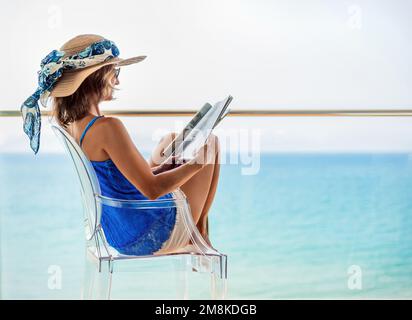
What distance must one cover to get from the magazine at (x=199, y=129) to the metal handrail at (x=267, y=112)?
1.46 feet

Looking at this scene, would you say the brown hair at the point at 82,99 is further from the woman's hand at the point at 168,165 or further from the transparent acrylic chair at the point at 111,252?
the woman's hand at the point at 168,165

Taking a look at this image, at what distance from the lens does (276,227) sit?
10.8 feet

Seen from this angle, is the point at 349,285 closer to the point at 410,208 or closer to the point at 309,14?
the point at 410,208

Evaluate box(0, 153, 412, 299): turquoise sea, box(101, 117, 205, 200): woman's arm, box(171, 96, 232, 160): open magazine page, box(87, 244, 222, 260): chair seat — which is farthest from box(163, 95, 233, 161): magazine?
box(0, 153, 412, 299): turquoise sea

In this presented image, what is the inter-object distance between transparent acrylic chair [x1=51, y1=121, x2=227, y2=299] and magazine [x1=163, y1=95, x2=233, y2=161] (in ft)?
0.62

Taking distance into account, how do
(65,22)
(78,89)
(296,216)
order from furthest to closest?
1. (296,216)
2. (65,22)
3. (78,89)

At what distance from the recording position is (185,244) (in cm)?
263

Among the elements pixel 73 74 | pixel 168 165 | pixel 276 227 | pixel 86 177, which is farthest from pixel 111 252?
pixel 276 227

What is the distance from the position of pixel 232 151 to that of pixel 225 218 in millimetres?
325

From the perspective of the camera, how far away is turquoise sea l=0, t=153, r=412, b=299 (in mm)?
3154

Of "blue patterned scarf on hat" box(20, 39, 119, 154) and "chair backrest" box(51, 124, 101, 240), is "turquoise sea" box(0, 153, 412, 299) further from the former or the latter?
"chair backrest" box(51, 124, 101, 240)

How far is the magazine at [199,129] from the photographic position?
2607mm

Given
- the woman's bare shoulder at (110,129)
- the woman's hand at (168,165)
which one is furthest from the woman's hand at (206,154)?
the woman's bare shoulder at (110,129)

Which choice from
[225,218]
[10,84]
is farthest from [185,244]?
[10,84]
